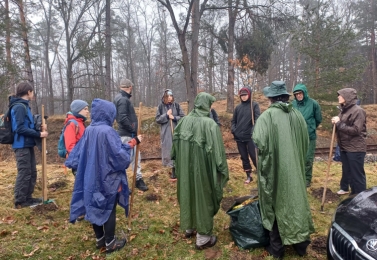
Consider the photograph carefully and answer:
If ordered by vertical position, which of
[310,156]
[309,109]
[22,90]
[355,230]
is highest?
[22,90]

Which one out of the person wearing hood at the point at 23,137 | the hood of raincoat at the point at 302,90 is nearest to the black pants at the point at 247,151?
the hood of raincoat at the point at 302,90

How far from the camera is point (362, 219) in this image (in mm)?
2471

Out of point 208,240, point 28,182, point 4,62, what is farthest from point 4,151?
point 208,240

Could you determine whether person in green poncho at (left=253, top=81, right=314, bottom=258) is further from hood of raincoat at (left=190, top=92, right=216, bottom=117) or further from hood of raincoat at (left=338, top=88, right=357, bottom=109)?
hood of raincoat at (left=338, top=88, right=357, bottom=109)

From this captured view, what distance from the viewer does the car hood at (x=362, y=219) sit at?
7.14 feet

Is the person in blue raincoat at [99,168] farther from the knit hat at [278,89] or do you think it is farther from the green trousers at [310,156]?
the green trousers at [310,156]

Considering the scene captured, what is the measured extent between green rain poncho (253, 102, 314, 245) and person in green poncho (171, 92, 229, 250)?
1.62 feet

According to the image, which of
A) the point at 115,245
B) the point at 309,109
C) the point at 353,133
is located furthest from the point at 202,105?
the point at 309,109

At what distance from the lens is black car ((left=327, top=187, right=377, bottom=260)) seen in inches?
85.4

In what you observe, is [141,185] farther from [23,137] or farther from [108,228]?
[23,137]

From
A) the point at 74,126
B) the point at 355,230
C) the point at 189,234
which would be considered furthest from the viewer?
the point at 74,126

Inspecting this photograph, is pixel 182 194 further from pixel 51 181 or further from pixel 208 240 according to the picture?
pixel 51 181

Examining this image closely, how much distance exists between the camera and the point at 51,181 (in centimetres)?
577

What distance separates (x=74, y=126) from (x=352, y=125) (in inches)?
173
